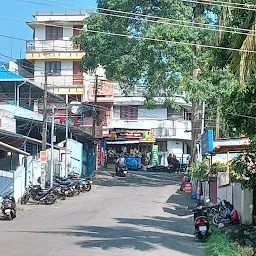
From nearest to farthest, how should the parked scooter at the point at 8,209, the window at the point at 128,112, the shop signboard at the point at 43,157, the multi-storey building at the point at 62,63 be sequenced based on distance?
the parked scooter at the point at 8,209, the shop signboard at the point at 43,157, the multi-storey building at the point at 62,63, the window at the point at 128,112

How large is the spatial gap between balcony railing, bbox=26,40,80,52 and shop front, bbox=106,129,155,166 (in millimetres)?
8678

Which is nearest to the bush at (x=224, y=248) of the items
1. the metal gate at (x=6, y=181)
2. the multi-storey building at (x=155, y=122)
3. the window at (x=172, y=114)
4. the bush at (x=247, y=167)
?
the bush at (x=247, y=167)

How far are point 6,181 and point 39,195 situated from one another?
2.19 m

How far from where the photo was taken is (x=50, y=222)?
18328mm

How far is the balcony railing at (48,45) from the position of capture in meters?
49.5

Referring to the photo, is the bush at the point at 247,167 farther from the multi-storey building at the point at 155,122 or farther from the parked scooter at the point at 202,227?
the multi-storey building at the point at 155,122

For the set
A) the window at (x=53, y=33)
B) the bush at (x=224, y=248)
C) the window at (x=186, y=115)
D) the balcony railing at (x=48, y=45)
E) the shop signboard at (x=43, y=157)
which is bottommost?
the bush at (x=224, y=248)

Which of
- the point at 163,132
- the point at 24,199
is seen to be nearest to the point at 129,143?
the point at 163,132

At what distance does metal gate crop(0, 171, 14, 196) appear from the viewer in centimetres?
2297

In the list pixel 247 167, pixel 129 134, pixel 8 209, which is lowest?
pixel 8 209

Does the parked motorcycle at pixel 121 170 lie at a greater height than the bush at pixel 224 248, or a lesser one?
lesser

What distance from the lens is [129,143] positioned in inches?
1978

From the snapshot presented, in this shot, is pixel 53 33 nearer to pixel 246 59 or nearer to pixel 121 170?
pixel 121 170

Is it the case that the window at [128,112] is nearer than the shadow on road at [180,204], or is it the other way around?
the shadow on road at [180,204]
